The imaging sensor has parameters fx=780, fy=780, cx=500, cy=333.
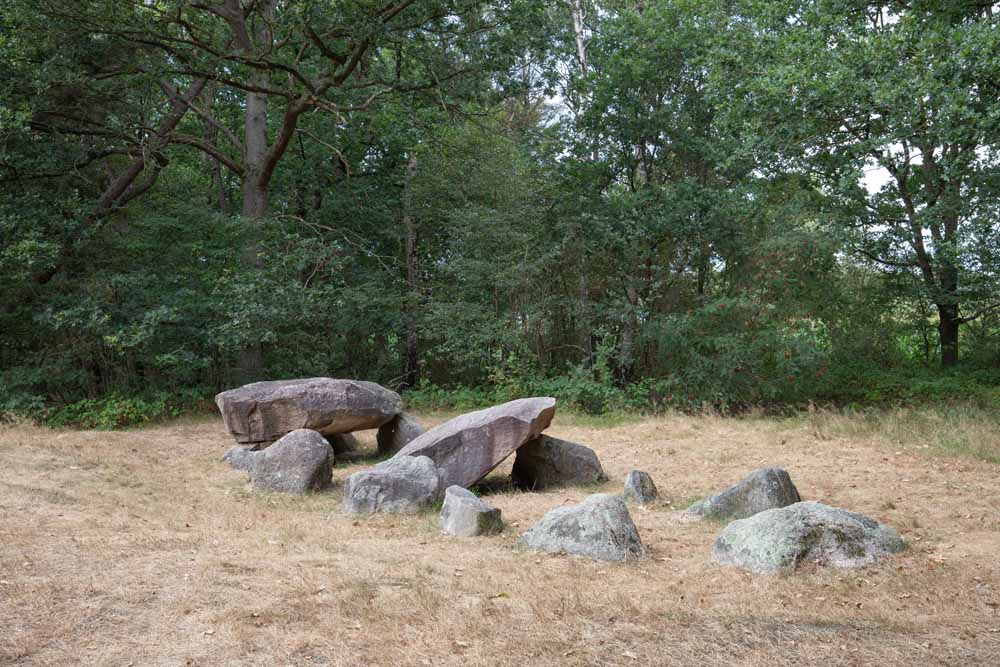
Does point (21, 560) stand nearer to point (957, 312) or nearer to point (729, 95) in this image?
point (729, 95)

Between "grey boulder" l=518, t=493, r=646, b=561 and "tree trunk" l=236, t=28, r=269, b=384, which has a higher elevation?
"tree trunk" l=236, t=28, r=269, b=384

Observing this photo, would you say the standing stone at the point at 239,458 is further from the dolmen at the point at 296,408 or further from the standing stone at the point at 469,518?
the standing stone at the point at 469,518

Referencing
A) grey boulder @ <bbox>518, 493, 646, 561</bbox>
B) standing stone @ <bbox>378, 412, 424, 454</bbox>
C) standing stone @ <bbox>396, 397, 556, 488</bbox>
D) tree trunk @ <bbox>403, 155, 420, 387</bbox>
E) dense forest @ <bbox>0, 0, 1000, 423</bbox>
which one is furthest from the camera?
tree trunk @ <bbox>403, 155, 420, 387</bbox>

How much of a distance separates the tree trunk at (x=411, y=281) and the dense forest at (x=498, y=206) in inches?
2.9

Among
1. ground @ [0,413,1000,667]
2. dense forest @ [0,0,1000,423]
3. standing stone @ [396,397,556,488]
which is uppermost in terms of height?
dense forest @ [0,0,1000,423]

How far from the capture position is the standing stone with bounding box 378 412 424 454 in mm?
10859

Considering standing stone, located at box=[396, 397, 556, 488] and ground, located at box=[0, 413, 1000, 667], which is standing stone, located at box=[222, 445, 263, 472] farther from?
standing stone, located at box=[396, 397, 556, 488]

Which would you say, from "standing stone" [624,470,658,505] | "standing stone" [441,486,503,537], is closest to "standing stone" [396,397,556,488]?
"standing stone" [624,470,658,505]

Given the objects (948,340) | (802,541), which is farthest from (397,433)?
(948,340)

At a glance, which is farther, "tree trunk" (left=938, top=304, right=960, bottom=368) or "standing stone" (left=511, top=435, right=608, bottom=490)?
"tree trunk" (left=938, top=304, right=960, bottom=368)

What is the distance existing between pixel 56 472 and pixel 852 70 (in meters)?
11.6

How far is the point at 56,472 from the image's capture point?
895 centimetres

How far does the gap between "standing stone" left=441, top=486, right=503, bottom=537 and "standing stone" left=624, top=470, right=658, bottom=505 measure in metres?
1.74

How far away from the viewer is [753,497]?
279 inches
